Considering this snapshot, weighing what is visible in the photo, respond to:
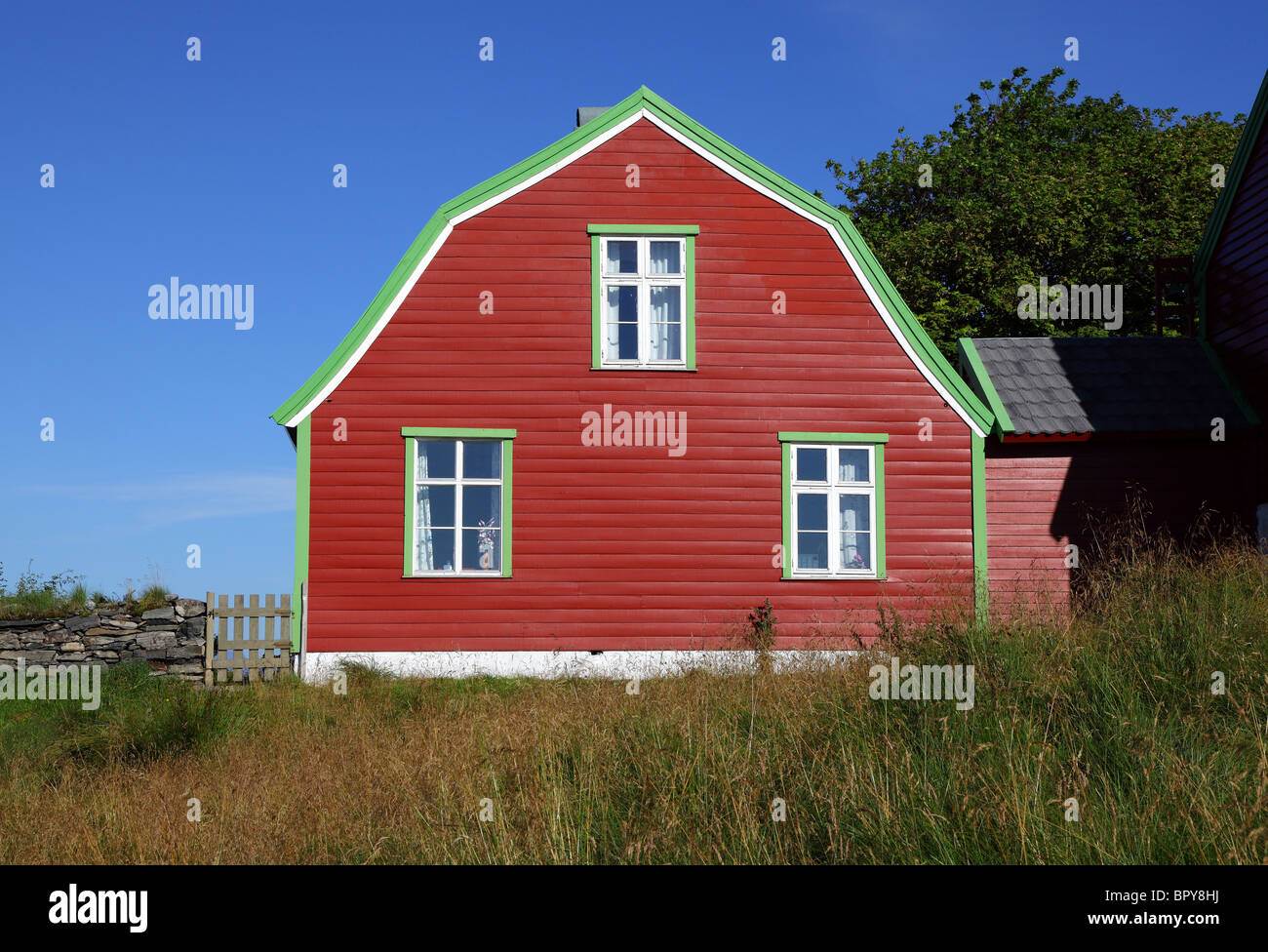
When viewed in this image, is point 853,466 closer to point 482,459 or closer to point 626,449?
point 626,449

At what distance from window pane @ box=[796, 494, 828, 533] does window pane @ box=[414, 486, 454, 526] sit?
476 centimetres

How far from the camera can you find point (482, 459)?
13.7 metres

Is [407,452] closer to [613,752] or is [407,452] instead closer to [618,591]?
[618,591]

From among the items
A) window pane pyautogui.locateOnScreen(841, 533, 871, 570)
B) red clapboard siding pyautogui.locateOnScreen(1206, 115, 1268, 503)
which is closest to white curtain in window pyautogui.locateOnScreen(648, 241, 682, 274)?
window pane pyautogui.locateOnScreen(841, 533, 871, 570)

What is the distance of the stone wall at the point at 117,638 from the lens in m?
13.1

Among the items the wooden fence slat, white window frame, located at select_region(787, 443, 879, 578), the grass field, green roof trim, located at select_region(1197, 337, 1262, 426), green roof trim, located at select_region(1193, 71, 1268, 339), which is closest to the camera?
the grass field

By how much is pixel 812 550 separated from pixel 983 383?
13.7 feet

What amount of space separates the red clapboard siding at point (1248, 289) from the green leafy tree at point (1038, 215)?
946cm

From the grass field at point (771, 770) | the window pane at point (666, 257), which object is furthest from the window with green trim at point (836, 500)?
the grass field at point (771, 770)

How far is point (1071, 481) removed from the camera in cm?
1510

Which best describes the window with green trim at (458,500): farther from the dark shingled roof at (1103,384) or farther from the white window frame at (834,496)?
the dark shingled roof at (1103,384)

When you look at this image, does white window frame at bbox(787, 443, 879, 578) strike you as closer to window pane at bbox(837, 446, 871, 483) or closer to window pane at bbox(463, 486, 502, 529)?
window pane at bbox(837, 446, 871, 483)

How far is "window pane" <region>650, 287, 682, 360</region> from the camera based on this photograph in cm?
1405
